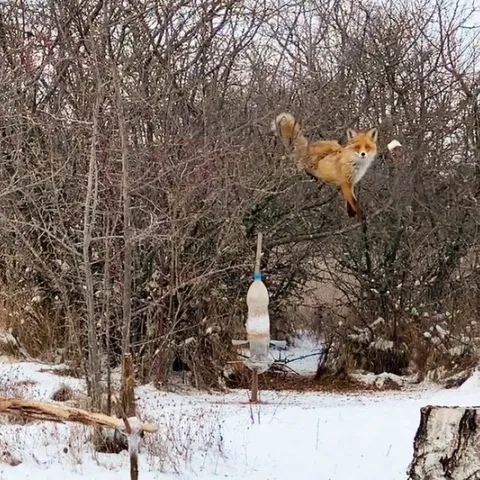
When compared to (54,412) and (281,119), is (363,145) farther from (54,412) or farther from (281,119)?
(54,412)

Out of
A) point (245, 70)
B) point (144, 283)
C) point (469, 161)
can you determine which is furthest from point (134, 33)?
point (469, 161)

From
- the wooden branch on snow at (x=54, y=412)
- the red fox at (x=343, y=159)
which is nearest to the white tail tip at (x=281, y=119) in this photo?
the red fox at (x=343, y=159)

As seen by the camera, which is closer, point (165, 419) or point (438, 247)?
point (165, 419)

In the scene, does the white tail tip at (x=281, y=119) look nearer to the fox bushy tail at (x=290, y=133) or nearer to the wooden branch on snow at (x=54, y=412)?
the fox bushy tail at (x=290, y=133)

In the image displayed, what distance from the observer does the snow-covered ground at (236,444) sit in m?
5.86

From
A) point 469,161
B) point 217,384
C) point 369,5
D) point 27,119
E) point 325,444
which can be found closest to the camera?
point 325,444

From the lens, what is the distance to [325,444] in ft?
21.8

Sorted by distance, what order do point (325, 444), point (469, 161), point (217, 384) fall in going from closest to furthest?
point (325, 444), point (217, 384), point (469, 161)

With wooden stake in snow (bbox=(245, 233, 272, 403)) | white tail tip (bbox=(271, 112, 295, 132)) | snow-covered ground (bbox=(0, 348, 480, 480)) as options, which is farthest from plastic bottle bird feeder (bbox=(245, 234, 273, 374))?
white tail tip (bbox=(271, 112, 295, 132))

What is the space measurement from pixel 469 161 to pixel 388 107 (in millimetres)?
1200

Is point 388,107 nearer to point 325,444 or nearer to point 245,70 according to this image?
point 245,70

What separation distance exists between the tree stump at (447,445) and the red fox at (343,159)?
326 cm

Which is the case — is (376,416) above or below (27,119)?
below

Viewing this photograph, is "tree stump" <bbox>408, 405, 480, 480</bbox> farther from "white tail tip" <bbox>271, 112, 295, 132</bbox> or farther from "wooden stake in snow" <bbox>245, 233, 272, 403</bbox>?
"white tail tip" <bbox>271, 112, 295, 132</bbox>
